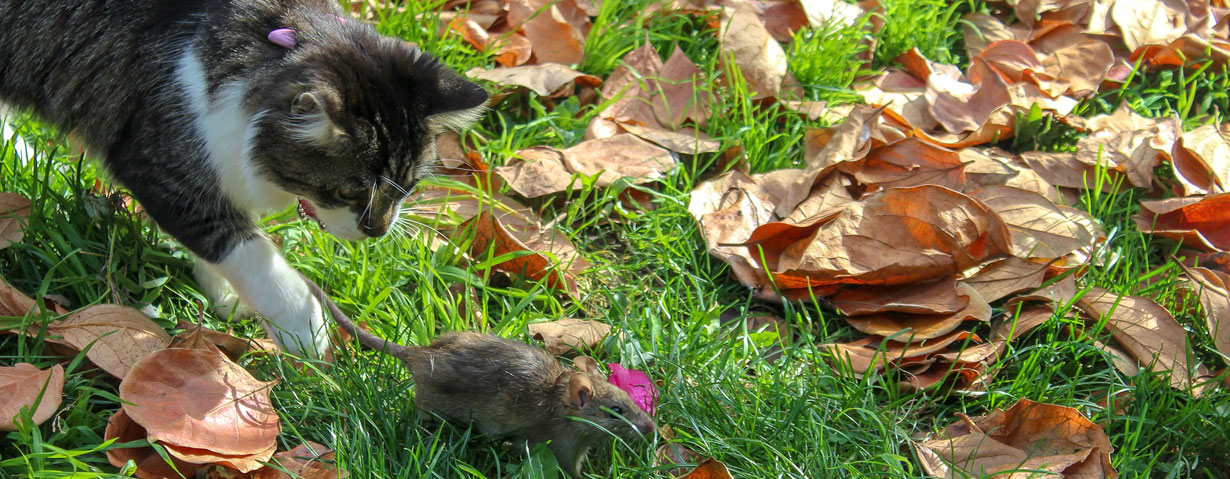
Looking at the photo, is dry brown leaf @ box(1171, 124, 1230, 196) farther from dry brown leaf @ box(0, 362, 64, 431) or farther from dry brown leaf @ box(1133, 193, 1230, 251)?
dry brown leaf @ box(0, 362, 64, 431)

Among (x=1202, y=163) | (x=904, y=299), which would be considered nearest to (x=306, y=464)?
(x=904, y=299)

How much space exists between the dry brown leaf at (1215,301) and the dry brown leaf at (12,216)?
3257 millimetres

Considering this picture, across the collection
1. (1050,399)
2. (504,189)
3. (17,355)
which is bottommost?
(1050,399)

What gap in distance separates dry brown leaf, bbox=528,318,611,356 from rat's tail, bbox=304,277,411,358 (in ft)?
1.32

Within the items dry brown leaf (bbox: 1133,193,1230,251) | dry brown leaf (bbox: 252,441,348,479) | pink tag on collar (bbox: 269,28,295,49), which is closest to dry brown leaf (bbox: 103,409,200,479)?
dry brown leaf (bbox: 252,441,348,479)

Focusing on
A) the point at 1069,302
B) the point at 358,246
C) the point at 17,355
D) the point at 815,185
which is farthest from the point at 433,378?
the point at 1069,302

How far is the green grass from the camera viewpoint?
2.39 m

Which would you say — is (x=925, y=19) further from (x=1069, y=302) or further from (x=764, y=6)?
(x=1069, y=302)

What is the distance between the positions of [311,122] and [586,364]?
91 cm

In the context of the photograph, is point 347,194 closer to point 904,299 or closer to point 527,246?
point 527,246

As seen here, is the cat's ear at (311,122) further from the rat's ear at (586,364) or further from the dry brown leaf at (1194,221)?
the dry brown leaf at (1194,221)

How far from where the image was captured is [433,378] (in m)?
2.38

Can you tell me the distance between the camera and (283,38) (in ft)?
8.63

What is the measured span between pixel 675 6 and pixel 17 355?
2.75 meters
